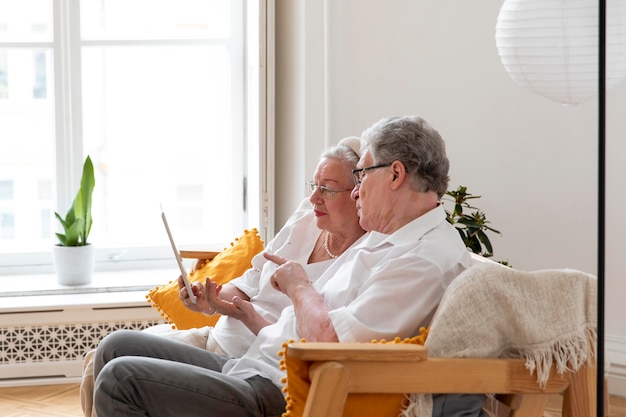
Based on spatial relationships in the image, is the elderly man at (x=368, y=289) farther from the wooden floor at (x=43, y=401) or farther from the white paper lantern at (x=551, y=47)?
the wooden floor at (x=43, y=401)

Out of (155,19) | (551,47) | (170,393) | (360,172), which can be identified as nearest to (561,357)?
(360,172)

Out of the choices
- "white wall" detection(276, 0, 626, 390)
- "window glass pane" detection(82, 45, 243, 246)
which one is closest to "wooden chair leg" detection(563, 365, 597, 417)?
"white wall" detection(276, 0, 626, 390)

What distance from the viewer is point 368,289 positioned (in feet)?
6.79

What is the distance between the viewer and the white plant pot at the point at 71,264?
445cm

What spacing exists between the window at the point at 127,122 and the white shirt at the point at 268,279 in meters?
1.71

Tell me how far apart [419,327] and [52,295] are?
2.77 meters

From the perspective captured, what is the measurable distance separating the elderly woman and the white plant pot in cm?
171

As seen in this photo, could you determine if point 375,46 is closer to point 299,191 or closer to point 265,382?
point 299,191

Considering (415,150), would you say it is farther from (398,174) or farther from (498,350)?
(498,350)

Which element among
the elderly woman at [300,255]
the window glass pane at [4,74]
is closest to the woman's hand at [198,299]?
the elderly woman at [300,255]

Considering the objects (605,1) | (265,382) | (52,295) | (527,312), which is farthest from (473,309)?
(52,295)

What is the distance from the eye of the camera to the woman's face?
2.68 meters

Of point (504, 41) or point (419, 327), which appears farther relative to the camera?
point (504, 41)

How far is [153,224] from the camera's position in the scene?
502cm
